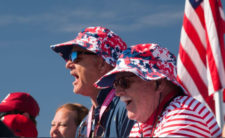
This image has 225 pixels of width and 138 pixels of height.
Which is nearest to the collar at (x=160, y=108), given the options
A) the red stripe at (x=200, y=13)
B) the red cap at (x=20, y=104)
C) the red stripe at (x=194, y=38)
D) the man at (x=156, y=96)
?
the man at (x=156, y=96)

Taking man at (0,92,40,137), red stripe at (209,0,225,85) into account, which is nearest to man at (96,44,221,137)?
man at (0,92,40,137)

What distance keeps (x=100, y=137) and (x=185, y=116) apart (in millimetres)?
1702

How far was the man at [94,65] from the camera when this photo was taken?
562cm

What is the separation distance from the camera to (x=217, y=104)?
924 centimetres

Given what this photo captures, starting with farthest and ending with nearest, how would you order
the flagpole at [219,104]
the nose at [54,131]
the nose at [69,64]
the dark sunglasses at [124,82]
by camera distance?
the flagpole at [219,104] < the nose at [54,131] < the nose at [69,64] < the dark sunglasses at [124,82]

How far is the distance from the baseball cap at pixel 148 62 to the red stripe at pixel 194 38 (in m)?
5.52

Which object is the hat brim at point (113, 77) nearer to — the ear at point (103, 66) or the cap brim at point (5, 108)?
the ear at point (103, 66)

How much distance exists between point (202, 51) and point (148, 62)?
583 cm

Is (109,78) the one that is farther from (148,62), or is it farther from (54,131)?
(54,131)

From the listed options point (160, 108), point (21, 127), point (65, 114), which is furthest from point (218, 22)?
point (21, 127)

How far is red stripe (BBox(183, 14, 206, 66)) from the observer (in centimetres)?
1002

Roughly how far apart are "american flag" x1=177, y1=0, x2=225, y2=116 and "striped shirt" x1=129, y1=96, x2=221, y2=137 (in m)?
5.25

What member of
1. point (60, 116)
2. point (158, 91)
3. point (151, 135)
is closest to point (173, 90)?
point (158, 91)

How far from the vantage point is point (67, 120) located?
750cm
